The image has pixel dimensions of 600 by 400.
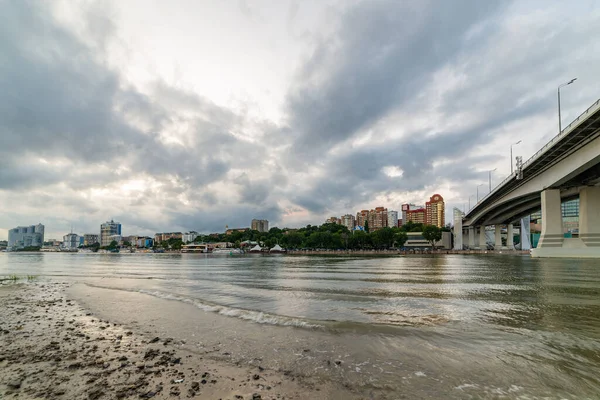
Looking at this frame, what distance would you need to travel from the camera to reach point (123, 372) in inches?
294

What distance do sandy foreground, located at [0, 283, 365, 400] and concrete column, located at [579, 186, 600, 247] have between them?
8005 centimetres

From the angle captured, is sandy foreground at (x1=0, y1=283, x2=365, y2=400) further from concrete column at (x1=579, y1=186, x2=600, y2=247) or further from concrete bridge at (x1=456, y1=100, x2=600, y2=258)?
concrete column at (x1=579, y1=186, x2=600, y2=247)

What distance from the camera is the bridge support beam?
199ft

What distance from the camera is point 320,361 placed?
8.23 metres

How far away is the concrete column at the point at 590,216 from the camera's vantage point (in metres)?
60.6

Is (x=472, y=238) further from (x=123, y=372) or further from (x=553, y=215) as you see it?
(x=123, y=372)

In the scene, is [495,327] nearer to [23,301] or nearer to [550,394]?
[550,394]

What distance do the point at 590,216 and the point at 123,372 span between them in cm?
8446

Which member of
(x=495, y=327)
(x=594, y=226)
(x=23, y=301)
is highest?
(x=594, y=226)

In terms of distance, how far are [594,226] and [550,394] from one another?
77.5 m

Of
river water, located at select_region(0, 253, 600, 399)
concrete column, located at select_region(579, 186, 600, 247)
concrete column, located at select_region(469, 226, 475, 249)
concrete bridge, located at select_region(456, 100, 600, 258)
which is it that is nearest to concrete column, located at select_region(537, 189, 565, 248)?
concrete bridge, located at select_region(456, 100, 600, 258)

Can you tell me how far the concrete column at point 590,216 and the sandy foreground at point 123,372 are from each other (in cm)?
8005

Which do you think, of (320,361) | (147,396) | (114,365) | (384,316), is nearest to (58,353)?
(114,365)

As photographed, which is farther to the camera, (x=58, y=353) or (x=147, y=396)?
(x=58, y=353)
